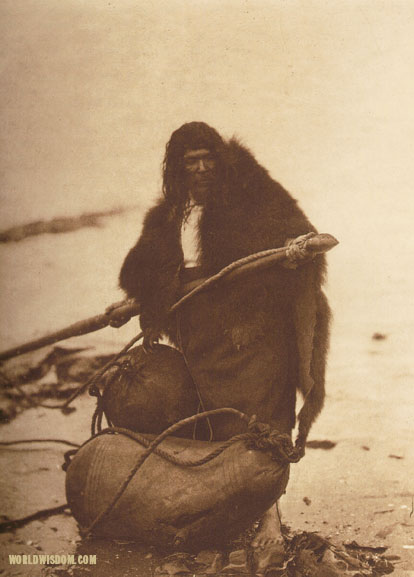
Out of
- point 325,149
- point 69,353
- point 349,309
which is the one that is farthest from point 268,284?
A: point 69,353

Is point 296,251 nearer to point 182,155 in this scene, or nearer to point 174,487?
point 182,155

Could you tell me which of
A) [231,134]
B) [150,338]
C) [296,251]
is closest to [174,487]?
[150,338]

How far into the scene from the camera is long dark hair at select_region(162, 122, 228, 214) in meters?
2.56

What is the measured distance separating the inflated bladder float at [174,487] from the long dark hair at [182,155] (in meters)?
0.79

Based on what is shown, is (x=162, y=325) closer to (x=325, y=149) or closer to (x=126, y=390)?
(x=126, y=390)

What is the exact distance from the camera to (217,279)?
8.16ft

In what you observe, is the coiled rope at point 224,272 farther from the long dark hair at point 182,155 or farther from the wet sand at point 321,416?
the long dark hair at point 182,155

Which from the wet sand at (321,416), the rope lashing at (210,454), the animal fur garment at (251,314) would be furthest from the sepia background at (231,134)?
the rope lashing at (210,454)

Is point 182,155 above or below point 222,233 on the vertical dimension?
above

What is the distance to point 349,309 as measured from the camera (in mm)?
2619

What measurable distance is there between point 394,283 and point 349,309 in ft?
0.58

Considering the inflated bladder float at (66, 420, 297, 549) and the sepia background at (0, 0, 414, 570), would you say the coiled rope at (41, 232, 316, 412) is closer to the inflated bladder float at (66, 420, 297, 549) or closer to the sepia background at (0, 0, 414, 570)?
the sepia background at (0, 0, 414, 570)

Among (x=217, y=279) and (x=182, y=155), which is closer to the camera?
(x=217, y=279)

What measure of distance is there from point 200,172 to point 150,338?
56 cm
